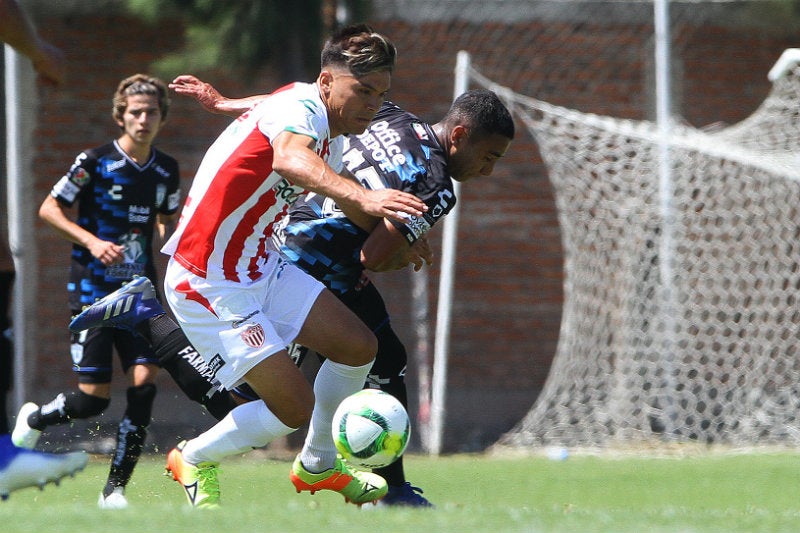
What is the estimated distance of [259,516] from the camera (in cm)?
390

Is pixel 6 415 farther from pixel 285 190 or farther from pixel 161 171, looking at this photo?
pixel 161 171

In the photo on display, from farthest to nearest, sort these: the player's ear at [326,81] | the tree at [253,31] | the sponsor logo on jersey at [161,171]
→ the tree at [253,31]
the sponsor logo on jersey at [161,171]
the player's ear at [326,81]

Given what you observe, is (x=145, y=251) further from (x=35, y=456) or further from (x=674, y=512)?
(x=674, y=512)

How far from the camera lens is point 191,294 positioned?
191 inches

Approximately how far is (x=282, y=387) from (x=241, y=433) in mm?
318

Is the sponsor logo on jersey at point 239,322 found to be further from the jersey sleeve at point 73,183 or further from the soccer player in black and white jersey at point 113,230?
the jersey sleeve at point 73,183

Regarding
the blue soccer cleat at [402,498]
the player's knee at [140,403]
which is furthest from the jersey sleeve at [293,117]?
the player's knee at [140,403]

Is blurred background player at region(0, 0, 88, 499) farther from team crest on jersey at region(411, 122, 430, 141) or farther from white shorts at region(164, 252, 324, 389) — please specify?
team crest on jersey at region(411, 122, 430, 141)

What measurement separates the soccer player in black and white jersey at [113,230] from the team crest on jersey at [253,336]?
191 centimetres

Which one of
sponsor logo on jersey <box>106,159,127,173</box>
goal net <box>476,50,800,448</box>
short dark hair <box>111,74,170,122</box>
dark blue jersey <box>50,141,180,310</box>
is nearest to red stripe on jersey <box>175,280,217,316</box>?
dark blue jersey <box>50,141,180,310</box>

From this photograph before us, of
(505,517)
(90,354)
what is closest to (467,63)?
(90,354)

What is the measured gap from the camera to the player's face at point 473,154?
5.46m

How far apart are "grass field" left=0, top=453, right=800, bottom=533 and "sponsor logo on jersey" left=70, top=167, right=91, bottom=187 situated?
171 cm

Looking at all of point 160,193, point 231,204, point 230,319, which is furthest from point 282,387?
point 160,193
